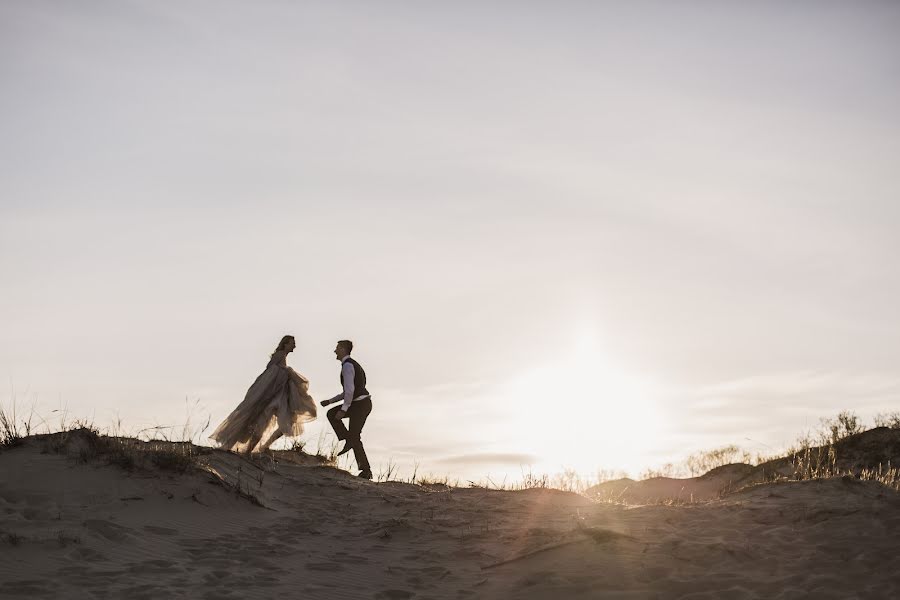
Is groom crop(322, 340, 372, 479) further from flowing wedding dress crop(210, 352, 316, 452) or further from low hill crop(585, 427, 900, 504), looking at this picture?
low hill crop(585, 427, 900, 504)

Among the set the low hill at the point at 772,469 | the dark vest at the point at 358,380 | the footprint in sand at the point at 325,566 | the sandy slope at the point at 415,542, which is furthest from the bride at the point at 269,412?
the low hill at the point at 772,469

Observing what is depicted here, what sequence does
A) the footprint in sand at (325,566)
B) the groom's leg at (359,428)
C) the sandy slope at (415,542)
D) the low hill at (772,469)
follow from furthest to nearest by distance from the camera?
the low hill at (772,469) → the groom's leg at (359,428) → the footprint in sand at (325,566) → the sandy slope at (415,542)

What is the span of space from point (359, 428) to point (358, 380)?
0.83 m

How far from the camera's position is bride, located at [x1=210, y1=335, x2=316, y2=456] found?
12953mm

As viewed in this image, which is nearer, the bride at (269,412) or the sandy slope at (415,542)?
the sandy slope at (415,542)

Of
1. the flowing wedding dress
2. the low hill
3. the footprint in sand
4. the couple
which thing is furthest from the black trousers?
the low hill

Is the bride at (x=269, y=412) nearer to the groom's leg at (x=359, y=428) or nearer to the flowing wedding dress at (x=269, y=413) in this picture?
the flowing wedding dress at (x=269, y=413)

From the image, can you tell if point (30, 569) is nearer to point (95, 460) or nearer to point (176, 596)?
point (176, 596)

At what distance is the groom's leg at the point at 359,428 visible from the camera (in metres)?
13.6

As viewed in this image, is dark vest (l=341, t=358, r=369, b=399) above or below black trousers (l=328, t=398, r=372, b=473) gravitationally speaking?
above

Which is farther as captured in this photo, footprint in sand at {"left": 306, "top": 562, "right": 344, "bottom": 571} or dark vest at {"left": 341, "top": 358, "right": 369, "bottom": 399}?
dark vest at {"left": 341, "top": 358, "right": 369, "bottom": 399}

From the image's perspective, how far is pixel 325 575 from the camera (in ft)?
26.5

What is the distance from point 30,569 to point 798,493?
8.09 m

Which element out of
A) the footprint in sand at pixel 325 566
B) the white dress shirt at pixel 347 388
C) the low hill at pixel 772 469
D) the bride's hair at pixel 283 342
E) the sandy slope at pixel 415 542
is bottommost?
the footprint in sand at pixel 325 566
